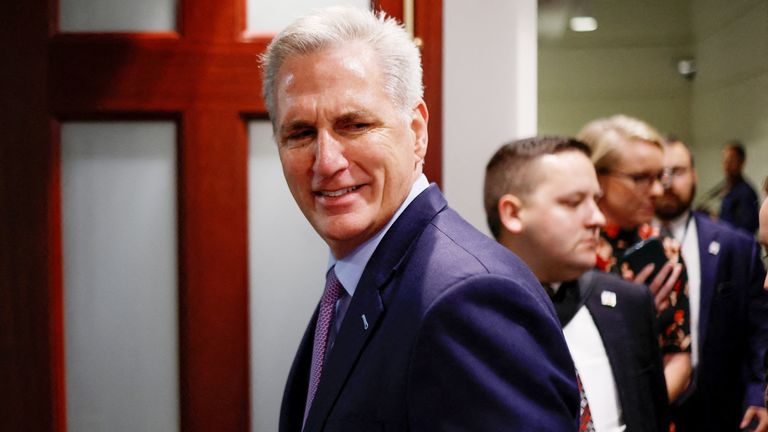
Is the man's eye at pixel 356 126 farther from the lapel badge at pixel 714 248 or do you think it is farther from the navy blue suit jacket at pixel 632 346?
the lapel badge at pixel 714 248

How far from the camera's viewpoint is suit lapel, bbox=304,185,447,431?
105 centimetres

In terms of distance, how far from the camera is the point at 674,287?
230 centimetres

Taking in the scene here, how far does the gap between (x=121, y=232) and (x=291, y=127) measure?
3.44 ft

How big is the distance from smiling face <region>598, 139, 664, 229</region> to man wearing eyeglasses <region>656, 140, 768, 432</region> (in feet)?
2.02

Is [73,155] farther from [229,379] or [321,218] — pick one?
[321,218]

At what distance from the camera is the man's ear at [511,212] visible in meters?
1.83

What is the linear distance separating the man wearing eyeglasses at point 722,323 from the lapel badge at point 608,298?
1199 mm

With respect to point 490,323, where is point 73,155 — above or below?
above

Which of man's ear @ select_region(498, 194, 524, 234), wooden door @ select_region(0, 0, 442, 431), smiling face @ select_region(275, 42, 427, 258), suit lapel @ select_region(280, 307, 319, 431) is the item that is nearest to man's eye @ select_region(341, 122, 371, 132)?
smiling face @ select_region(275, 42, 427, 258)

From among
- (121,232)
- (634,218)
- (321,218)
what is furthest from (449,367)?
(634,218)

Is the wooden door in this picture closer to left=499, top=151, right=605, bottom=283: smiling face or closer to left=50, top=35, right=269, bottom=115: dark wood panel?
left=50, top=35, right=269, bottom=115: dark wood panel

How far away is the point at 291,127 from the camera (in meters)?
1.15

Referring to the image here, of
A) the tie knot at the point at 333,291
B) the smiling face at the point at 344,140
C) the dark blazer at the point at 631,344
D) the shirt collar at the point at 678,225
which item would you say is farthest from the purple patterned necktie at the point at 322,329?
the shirt collar at the point at 678,225

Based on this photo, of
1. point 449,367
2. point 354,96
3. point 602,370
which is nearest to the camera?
point 449,367
